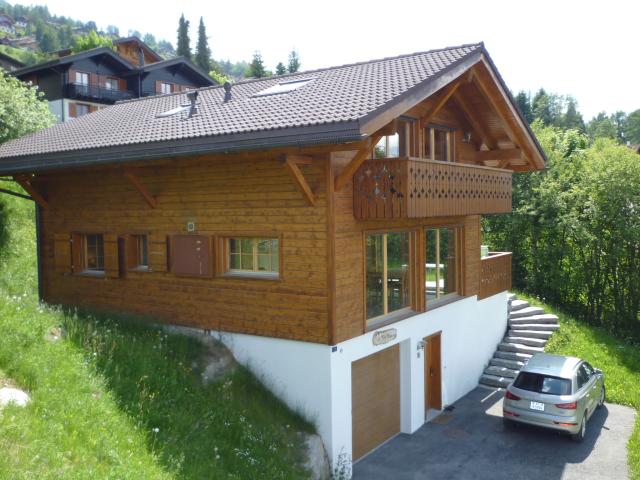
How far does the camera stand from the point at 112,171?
43.4 ft

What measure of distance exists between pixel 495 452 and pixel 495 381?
453 centimetres

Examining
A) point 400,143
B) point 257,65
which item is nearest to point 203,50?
point 257,65

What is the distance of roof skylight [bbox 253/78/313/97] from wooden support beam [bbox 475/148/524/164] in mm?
5207

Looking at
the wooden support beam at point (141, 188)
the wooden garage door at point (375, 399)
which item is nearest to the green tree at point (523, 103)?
the wooden garage door at point (375, 399)

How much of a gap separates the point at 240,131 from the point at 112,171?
4738 mm

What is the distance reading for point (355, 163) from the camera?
9875mm

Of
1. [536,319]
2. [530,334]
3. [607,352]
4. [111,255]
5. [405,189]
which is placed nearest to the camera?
[405,189]

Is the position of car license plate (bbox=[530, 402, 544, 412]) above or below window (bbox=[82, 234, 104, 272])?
below

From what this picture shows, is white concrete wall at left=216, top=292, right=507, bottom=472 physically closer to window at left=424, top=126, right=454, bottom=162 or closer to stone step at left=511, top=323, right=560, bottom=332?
window at left=424, top=126, right=454, bottom=162

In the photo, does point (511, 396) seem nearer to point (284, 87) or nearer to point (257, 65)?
point (284, 87)

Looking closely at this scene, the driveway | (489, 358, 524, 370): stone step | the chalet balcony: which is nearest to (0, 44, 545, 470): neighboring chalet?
the driveway

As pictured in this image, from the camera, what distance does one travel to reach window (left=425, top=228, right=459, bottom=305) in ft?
45.2

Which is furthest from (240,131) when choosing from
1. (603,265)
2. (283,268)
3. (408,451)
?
(603,265)

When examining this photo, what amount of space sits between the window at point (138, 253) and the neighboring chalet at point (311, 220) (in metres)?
0.05
